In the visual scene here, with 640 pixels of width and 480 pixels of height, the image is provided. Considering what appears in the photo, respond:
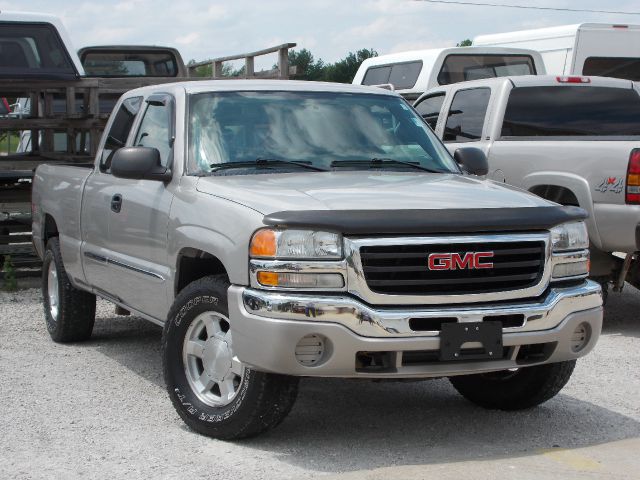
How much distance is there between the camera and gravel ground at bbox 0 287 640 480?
5430 mm

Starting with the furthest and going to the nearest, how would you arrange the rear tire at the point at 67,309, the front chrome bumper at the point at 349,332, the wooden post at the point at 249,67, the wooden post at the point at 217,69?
the wooden post at the point at 217,69
the wooden post at the point at 249,67
the rear tire at the point at 67,309
the front chrome bumper at the point at 349,332

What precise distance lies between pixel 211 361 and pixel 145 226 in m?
1.23

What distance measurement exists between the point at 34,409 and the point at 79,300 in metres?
2.03

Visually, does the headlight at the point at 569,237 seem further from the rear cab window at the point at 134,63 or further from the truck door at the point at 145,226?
the rear cab window at the point at 134,63

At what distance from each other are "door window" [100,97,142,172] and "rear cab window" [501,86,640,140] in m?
3.76

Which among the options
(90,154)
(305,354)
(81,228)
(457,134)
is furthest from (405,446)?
(90,154)

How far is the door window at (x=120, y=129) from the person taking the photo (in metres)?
7.73

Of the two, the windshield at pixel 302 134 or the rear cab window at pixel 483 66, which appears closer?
the windshield at pixel 302 134

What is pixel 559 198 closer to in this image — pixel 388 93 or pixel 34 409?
pixel 388 93

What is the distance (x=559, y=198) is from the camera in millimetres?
9711

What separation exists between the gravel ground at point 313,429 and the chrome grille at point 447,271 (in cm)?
81

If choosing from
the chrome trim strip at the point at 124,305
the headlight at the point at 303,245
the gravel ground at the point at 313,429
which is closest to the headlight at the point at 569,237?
the gravel ground at the point at 313,429

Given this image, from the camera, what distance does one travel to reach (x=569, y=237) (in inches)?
231

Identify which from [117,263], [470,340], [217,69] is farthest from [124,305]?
[217,69]
